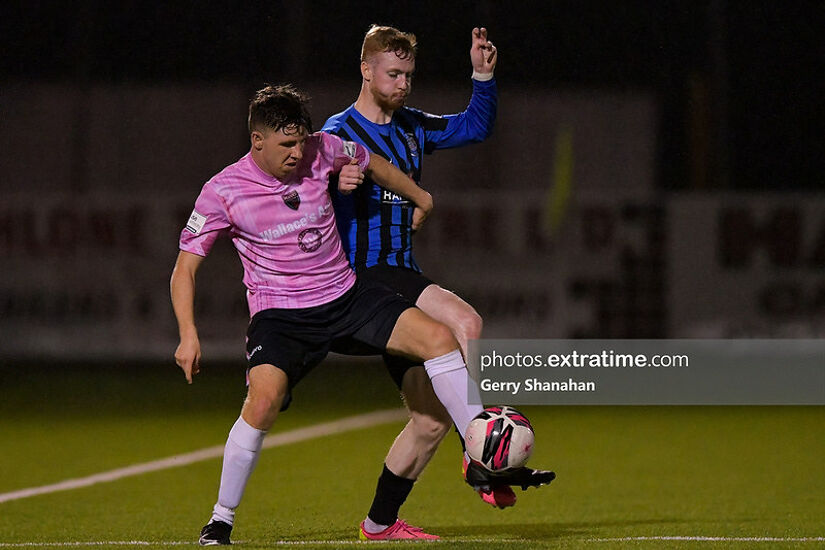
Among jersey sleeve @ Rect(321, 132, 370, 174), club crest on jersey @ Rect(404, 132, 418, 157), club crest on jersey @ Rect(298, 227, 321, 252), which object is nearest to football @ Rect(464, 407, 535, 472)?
club crest on jersey @ Rect(298, 227, 321, 252)

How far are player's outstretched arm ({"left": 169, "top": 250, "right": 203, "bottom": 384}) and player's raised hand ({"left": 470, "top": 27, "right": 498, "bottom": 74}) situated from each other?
1.69 metres

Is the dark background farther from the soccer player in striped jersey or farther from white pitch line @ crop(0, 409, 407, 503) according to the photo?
the soccer player in striped jersey

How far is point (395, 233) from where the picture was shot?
20.8ft

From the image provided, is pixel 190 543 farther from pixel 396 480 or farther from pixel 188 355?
pixel 188 355

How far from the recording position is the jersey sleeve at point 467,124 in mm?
6738

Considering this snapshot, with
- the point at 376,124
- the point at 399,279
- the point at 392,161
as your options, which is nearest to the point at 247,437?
the point at 399,279

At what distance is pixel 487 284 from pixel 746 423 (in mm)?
4163

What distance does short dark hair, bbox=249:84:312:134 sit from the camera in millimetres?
5727

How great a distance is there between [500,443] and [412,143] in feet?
5.50

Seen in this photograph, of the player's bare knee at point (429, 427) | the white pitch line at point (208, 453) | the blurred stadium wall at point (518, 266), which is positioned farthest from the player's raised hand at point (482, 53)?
the blurred stadium wall at point (518, 266)

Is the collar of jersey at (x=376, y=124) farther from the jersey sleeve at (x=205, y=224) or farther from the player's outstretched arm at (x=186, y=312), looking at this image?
the player's outstretched arm at (x=186, y=312)

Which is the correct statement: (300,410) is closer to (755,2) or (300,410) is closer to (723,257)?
(723,257)

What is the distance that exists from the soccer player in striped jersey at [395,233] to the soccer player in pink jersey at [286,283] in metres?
0.20

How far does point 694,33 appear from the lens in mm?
16578
